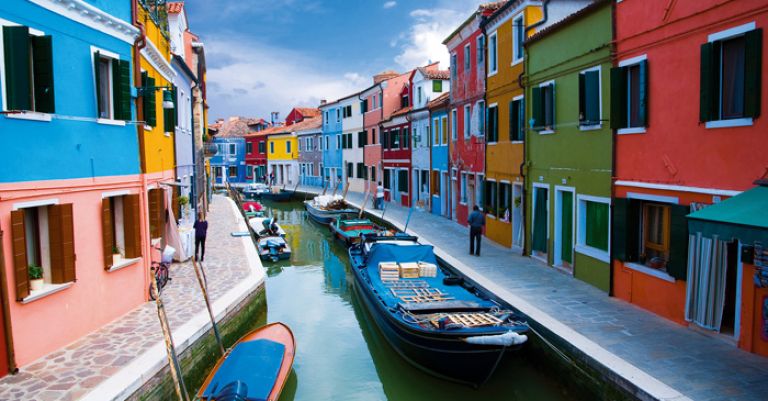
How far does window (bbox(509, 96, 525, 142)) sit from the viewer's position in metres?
17.5

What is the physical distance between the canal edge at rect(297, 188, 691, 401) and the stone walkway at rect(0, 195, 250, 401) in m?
6.34

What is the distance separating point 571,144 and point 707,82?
515 centimetres

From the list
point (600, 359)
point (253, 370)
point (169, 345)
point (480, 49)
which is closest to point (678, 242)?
point (600, 359)

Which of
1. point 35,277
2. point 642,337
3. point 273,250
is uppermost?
point 35,277

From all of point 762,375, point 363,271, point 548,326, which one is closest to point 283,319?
point 363,271

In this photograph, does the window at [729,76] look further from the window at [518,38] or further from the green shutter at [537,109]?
the window at [518,38]

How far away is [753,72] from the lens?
827cm

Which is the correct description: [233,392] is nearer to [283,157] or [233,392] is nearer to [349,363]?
[349,363]

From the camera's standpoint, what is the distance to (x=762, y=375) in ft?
25.0

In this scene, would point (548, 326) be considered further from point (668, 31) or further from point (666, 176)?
point (668, 31)

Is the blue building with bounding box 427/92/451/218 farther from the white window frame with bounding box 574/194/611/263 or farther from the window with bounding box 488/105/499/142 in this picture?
the white window frame with bounding box 574/194/611/263

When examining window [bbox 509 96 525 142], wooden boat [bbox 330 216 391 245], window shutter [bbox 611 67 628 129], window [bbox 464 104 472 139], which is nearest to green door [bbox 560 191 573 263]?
window shutter [bbox 611 67 628 129]

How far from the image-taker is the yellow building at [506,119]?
1759cm

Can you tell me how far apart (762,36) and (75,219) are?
Result: 1120 centimetres
